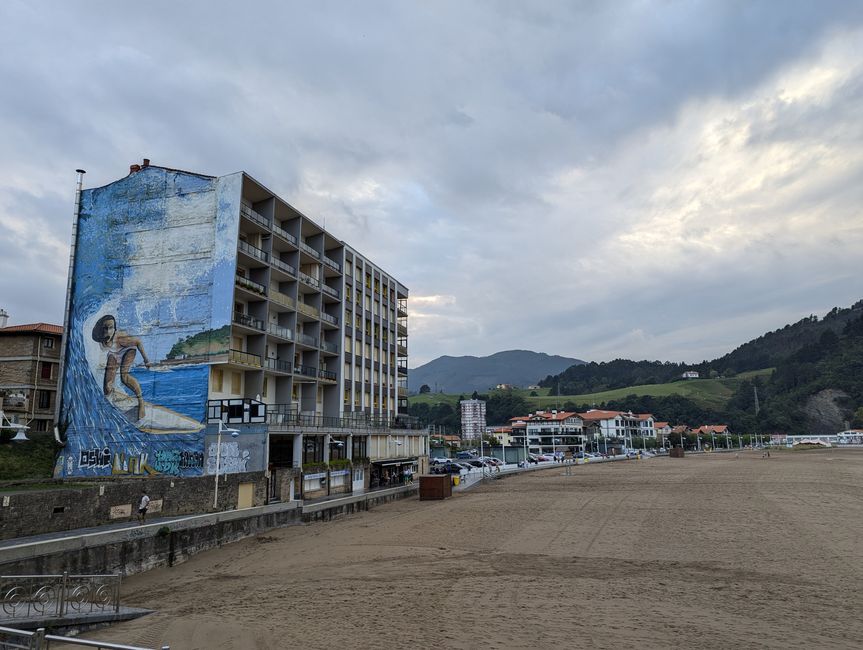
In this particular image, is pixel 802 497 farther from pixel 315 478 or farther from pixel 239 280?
pixel 239 280

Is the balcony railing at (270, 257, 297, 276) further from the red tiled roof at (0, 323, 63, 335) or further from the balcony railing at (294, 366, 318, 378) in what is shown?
the red tiled roof at (0, 323, 63, 335)

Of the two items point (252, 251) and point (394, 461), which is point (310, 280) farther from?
point (394, 461)

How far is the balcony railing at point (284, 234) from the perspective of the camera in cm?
4575

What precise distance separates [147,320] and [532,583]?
3485 cm

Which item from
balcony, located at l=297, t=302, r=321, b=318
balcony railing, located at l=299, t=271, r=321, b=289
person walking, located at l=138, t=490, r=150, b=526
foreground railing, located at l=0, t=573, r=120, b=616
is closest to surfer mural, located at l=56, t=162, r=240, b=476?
balcony, located at l=297, t=302, r=321, b=318

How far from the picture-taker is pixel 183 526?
24344 millimetres

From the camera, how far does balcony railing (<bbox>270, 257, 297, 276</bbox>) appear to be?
4534cm

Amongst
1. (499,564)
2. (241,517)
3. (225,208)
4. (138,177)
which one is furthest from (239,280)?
(499,564)

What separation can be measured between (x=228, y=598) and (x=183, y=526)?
308 inches

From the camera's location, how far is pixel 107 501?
963 inches

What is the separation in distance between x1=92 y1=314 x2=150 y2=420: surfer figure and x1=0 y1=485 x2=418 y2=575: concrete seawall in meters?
16.3

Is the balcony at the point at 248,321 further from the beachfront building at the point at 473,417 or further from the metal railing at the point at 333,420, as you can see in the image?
the beachfront building at the point at 473,417

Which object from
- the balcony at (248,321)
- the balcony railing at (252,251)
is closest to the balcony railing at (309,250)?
the balcony railing at (252,251)

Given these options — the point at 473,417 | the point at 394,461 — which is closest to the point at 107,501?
the point at 394,461
